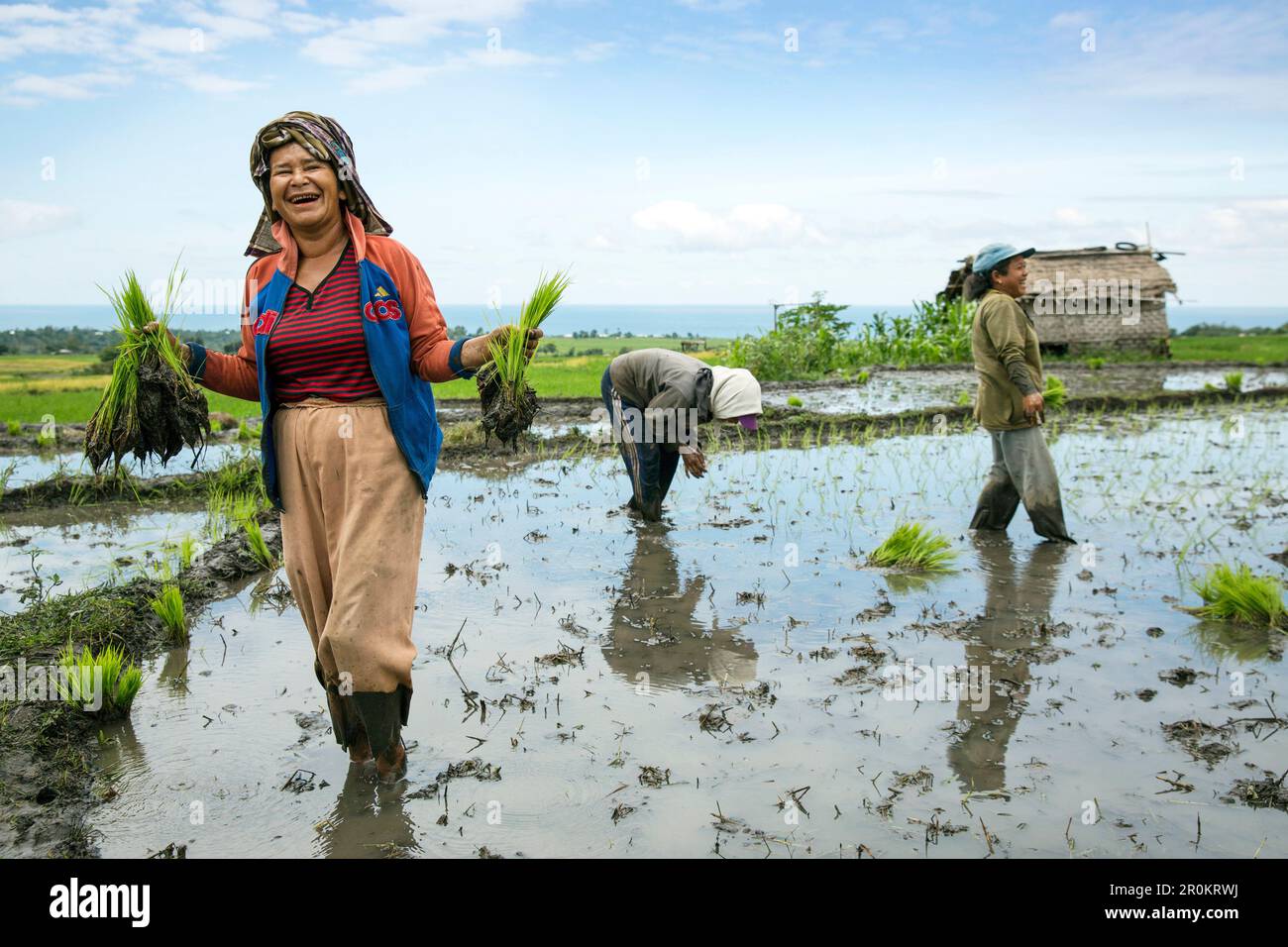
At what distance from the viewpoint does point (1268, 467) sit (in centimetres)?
869

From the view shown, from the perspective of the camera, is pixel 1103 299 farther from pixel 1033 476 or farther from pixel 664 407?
pixel 664 407

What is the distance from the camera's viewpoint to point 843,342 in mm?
16938

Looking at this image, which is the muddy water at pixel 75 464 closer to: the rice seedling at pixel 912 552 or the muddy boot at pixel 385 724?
the rice seedling at pixel 912 552

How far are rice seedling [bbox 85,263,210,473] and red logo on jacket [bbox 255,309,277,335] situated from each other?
1.11 ft

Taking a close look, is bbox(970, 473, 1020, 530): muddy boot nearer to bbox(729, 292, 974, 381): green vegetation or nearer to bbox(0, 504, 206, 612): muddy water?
bbox(0, 504, 206, 612): muddy water

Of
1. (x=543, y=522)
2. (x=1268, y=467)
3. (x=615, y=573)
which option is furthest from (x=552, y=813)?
(x=1268, y=467)

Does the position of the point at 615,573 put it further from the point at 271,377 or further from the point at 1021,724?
the point at 271,377

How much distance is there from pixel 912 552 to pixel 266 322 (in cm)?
372

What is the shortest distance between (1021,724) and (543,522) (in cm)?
374

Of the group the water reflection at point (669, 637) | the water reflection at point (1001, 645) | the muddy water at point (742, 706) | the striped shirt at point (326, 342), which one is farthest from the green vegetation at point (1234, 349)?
the striped shirt at point (326, 342)

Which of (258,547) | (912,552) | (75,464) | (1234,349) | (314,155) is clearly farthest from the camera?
(1234,349)

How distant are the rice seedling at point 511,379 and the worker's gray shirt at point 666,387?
8.65 ft

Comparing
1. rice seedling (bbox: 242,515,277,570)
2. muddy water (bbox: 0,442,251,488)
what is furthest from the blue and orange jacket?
muddy water (bbox: 0,442,251,488)

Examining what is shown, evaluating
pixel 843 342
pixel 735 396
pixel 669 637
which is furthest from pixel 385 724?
pixel 843 342
